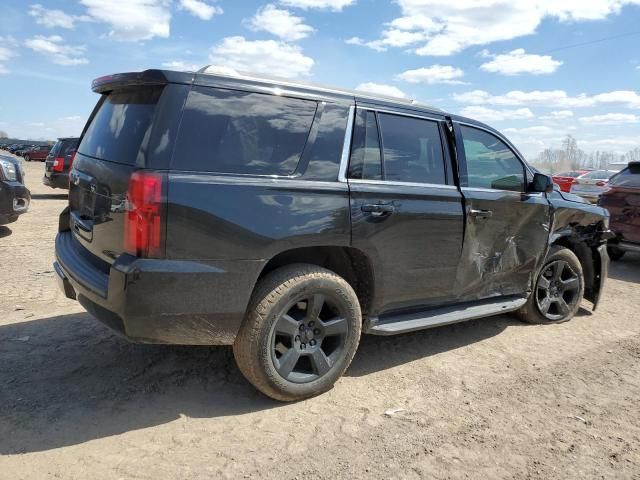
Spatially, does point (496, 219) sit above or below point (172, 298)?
above

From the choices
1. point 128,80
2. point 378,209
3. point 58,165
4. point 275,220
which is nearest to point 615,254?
point 378,209

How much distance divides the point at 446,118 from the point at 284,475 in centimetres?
290

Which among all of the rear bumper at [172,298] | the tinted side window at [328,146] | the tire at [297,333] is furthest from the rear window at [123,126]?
the tire at [297,333]

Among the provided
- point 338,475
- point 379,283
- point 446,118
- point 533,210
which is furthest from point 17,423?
point 533,210

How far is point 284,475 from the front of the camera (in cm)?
254

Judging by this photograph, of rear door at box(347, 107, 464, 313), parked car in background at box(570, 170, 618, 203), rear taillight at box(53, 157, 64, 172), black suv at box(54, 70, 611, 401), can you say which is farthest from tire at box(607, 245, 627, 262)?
rear taillight at box(53, 157, 64, 172)

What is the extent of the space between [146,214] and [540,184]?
3.45 metres

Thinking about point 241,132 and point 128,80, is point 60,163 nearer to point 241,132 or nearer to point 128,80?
point 128,80

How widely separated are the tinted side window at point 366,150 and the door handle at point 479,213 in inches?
37.1

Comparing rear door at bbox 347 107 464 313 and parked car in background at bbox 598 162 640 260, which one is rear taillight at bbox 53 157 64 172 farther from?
parked car in background at bbox 598 162 640 260

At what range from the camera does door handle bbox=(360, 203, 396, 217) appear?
3328 mm

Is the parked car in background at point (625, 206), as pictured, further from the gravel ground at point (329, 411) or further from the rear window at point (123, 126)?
the rear window at point (123, 126)

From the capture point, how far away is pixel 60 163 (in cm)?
1410

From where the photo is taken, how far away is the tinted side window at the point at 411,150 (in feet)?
11.8
